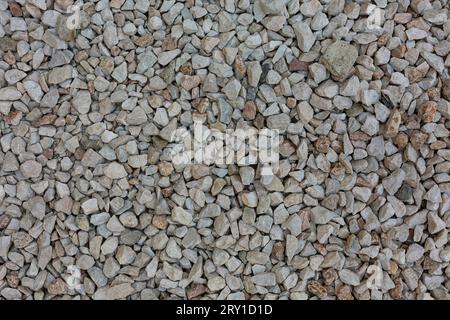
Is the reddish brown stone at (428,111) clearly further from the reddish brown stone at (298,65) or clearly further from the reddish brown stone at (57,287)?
the reddish brown stone at (57,287)

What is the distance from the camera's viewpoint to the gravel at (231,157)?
1251 mm

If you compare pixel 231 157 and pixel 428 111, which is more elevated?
pixel 428 111

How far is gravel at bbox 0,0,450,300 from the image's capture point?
1251mm

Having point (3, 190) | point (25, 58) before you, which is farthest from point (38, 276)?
point (25, 58)

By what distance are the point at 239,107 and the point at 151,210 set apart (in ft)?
1.19

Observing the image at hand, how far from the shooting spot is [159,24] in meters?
1.30

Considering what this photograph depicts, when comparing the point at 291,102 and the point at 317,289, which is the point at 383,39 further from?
the point at 317,289

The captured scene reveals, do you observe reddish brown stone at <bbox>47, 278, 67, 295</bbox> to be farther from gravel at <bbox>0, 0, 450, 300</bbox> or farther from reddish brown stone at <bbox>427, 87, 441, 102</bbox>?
reddish brown stone at <bbox>427, 87, 441, 102</bbox>

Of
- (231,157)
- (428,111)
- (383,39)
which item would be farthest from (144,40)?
(428,111)

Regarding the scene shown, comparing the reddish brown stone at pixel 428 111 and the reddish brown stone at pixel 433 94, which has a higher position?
the reddish brown stone at pixel 433 94

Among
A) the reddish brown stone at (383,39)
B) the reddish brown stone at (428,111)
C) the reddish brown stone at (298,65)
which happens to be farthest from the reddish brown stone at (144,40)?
the reddish brown stone at (428,111)

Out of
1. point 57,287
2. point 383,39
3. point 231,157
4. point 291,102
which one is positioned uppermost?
point 383,39

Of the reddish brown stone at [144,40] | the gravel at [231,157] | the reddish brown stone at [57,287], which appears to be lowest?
the reddish brown stone at [57,287]

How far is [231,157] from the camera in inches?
49.6
